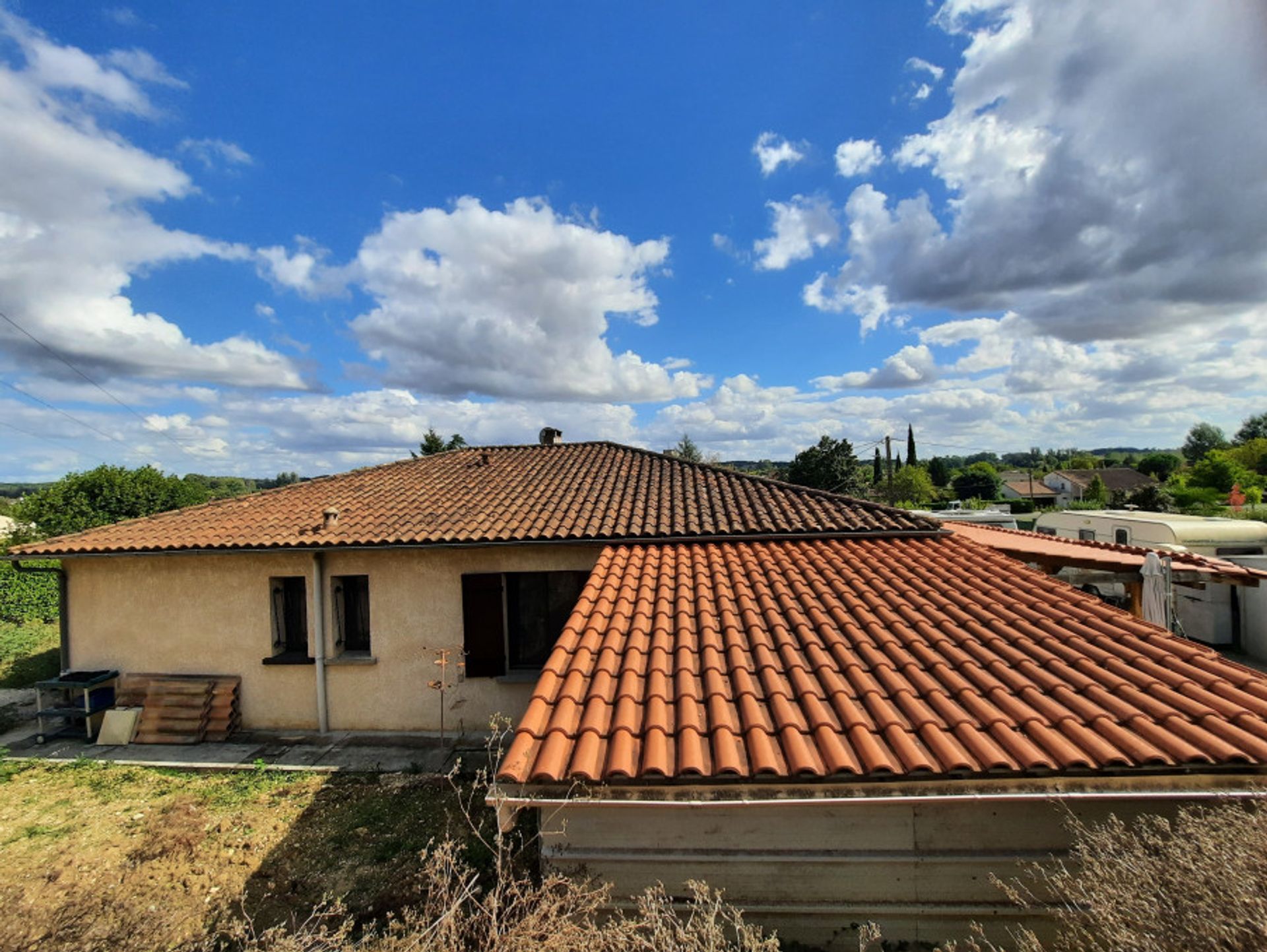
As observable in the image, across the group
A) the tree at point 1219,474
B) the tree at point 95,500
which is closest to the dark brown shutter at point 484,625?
the tree at point 95,500

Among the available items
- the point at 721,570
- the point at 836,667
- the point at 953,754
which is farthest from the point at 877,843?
the point at 721,570

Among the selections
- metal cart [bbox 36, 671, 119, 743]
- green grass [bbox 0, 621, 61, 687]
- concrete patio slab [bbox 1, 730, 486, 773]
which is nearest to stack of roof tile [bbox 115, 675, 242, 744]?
concrete patio slab [bbox 1, 730, 486, 773]

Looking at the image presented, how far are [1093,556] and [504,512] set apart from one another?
1018cm

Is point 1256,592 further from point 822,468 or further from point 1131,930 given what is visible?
point 822,468

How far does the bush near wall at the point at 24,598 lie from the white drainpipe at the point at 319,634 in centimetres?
1539

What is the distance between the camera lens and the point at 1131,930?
2.37 metres

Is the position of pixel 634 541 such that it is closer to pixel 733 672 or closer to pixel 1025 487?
pixel 733 672

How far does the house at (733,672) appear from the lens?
10.3 ft

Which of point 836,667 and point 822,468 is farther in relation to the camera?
point 822,468

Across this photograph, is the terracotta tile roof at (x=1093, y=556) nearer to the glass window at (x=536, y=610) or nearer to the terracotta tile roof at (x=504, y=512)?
the terracotta tile roof at (x=504, y=512)

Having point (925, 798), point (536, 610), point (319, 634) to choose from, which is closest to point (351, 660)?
point (319, 634)

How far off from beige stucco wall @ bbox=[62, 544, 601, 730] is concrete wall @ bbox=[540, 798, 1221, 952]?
5036 millimetres

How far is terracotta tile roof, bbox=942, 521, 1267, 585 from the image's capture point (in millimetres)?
8531

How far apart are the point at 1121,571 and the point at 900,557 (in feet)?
14.9
